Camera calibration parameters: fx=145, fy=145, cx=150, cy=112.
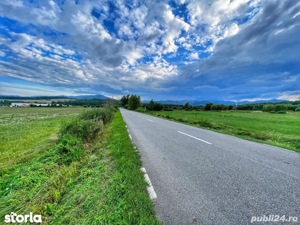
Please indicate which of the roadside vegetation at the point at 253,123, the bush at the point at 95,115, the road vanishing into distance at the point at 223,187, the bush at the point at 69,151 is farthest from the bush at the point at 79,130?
the roadside vegetation at the point at 253,123

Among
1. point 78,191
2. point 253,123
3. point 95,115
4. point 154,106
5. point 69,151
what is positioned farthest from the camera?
point 154,106

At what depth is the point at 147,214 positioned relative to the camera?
2.25 meters

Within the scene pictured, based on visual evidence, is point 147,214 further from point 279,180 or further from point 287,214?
point 279,180

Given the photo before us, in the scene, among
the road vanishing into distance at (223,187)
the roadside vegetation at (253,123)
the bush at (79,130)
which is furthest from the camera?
the roadside vegetation at (253,123)

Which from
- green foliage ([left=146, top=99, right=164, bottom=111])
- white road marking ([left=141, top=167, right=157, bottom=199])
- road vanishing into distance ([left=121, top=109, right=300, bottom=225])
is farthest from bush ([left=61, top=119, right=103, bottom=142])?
green foliage ([left=146, top=99, right=164, bottom=111])

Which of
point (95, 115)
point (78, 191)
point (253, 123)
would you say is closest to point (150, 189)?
point (78, 191)

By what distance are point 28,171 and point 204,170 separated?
4.59m

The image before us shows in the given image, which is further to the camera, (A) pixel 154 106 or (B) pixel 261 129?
(A) pixel 154 106

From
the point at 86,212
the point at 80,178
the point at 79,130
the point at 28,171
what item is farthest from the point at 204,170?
the point at 79,130

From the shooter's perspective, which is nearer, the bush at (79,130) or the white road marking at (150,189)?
the white road marking at (150,189)

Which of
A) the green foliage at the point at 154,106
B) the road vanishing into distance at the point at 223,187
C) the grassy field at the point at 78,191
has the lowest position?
the grassy field at the point at 78,191

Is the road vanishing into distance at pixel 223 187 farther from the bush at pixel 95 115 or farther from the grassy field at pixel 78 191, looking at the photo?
the bush at pixel 95 115

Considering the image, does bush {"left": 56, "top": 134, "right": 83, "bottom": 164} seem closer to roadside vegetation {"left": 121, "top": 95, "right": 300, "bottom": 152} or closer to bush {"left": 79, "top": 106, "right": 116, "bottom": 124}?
bush {"left": 79, "top": 106, "right": 116, "bottom": 124}

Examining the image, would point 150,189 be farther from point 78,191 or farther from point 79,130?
point 79,130
